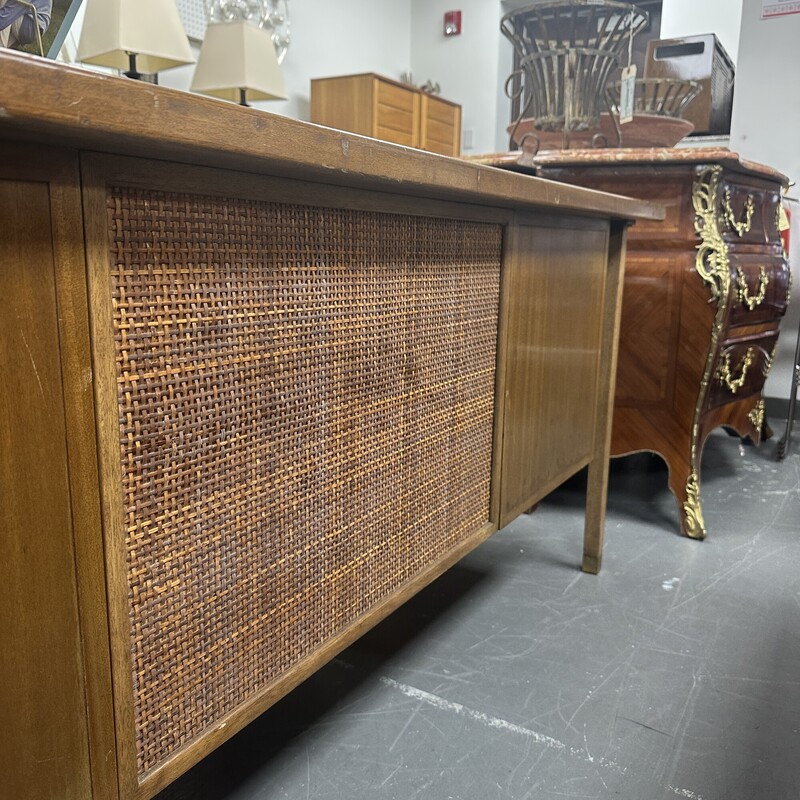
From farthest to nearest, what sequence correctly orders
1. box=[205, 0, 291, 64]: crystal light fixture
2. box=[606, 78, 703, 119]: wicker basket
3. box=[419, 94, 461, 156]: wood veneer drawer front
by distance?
box=[419, 94, 461, 156]: wood veneer drawer front < box=[205, 0, 291, 64]: crystal light fixture < box=[606, 78, 703, 119]: wicker basket

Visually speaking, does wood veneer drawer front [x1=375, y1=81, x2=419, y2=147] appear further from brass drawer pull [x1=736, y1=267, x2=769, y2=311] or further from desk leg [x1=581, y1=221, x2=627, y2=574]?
desk leg [x1=581, y1=221, x2=627, y2=574]

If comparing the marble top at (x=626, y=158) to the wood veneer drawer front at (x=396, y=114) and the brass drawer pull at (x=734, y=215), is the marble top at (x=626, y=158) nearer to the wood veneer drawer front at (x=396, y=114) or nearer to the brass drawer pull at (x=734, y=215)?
the brass drawer pull at (x=734, y=215)

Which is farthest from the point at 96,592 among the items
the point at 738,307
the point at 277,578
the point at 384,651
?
the point at 738,307

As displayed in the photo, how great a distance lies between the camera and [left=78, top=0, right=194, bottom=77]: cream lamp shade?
6.74ft

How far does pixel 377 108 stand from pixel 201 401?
387 cm

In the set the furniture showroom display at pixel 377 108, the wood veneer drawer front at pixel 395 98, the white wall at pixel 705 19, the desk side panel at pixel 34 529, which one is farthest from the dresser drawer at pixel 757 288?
the wood veneer drawer front at pixel 395 98

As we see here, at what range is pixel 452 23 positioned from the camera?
204 inches

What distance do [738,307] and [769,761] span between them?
3.93 ft

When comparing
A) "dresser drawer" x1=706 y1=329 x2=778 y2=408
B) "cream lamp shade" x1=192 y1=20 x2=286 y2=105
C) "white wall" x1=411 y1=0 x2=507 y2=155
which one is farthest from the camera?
"white wall" x1=411 y1=0 x2=507 y2=155

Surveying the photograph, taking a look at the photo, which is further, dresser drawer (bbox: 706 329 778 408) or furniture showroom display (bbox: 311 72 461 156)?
furniture showroom display (bbox: 311 72 461 156)

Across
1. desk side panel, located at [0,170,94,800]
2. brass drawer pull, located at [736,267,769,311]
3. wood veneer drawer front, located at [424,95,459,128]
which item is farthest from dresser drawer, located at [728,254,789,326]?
wood veneer drawer front, located at [424,95,459,128]

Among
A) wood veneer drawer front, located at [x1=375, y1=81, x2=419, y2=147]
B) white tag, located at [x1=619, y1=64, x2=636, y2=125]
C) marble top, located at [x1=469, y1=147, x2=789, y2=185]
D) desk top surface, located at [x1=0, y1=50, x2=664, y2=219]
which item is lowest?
desk top surface, located at [x1=0, y1=50, x2=664, y2=219]

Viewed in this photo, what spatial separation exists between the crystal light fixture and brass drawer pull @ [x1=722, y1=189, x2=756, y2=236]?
7.79 feet

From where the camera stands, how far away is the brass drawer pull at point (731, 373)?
1995 millimetres
